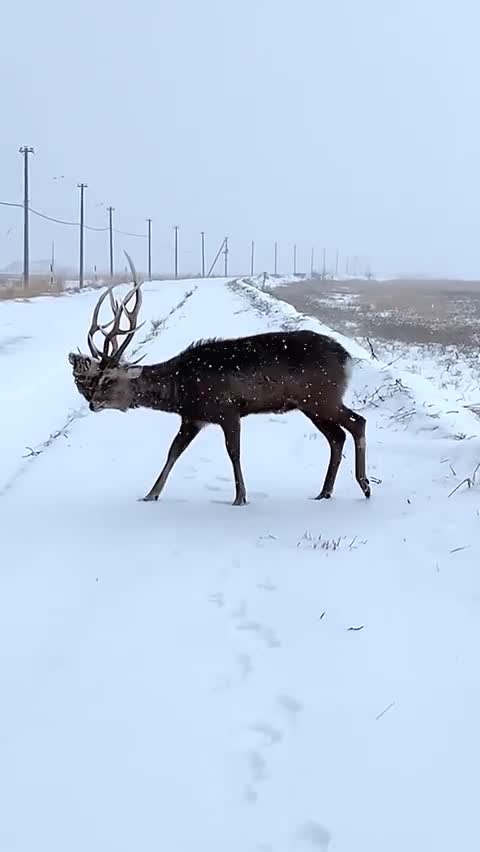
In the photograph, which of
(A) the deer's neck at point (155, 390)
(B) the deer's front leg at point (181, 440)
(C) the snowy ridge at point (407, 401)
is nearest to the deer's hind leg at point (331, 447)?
(B) the deer's front leg at point (181, 440)

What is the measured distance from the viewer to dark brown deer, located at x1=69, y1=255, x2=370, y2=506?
7535 mm

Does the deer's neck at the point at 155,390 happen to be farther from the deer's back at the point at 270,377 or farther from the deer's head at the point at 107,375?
the deer's back at the point at 270,377

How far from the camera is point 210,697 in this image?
3875 mm

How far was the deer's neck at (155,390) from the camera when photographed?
7859mm

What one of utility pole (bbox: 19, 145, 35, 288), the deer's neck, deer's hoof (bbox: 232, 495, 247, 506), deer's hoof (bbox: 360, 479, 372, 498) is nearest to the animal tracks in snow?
deer's hoof (bbox: 232, 495, 247, 506)

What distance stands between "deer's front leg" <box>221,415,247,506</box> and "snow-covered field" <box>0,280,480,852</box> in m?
0.21

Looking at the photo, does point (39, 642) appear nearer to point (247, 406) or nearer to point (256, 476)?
point (247, 406)

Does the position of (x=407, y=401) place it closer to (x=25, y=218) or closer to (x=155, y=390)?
(x=155, y=390)

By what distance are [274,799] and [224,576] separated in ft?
7.63

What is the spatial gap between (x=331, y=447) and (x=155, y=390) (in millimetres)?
1655

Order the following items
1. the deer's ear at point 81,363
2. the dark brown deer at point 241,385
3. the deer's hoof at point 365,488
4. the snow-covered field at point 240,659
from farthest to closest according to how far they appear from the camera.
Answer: the deer's ear at point 81,363, the dark brown deer at point 241,385, the deer's hoof at point 365,488, the snow-covered field at point 240,659

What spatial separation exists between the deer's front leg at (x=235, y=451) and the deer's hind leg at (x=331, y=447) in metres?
0.64

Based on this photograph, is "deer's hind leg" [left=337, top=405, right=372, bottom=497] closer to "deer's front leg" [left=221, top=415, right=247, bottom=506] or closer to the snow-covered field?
the snow-covered field

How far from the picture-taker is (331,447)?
25.1 feet
